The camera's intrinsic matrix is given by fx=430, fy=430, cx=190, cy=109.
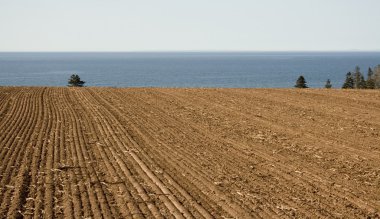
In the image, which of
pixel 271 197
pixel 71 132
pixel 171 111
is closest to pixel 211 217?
pixel 271 197

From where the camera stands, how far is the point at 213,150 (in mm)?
16016

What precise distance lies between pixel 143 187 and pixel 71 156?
13.7 feet

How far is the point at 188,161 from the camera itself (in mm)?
14344

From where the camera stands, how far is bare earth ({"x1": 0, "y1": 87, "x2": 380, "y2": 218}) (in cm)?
1026

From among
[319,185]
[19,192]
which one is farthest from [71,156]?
[319,185]

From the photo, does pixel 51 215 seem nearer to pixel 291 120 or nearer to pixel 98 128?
pixel 98 128

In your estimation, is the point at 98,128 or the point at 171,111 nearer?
the point at 98,128

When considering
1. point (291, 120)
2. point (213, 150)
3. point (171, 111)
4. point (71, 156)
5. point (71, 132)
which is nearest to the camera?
point (71, 156)

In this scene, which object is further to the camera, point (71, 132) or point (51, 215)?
point (71, 132)

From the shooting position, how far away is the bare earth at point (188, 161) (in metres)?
10.3

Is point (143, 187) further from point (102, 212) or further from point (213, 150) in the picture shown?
point (213, 150)

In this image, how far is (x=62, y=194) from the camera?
10.8 metres

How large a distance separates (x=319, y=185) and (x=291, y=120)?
10970 millimetres

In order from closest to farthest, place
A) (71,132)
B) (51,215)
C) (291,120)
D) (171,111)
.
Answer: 1. (51,215)
2. (71,132)
3. (291,120)
4. (171,111)
